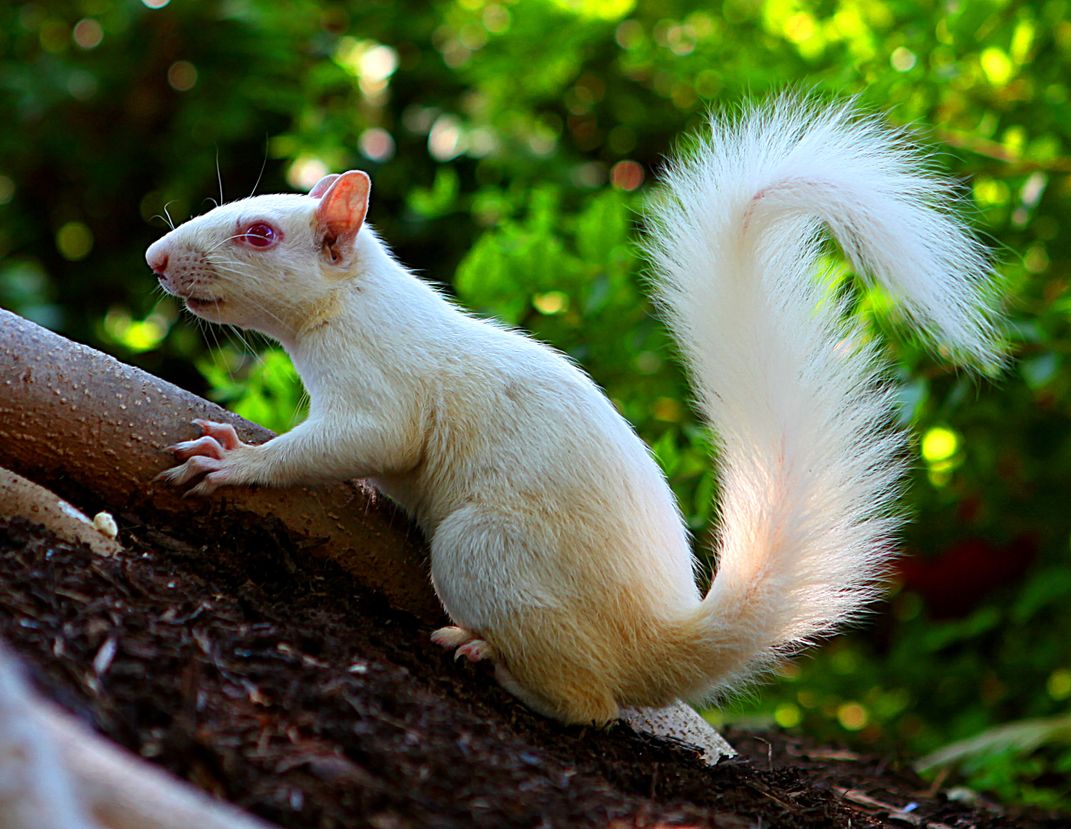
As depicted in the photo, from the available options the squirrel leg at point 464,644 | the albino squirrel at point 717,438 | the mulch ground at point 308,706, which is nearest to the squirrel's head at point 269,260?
the albino squirrel at point 717,438

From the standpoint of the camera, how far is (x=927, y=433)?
408 centimetres

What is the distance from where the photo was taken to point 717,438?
2.64 meters

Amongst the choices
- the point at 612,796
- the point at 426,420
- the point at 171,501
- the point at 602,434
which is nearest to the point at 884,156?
the point at 602,434

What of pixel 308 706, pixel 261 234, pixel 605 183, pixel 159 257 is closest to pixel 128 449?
pixel 159 257

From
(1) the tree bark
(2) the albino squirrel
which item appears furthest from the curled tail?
(1) the tree bark

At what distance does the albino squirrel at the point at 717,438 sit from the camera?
2447 millimetres

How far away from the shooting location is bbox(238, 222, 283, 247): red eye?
282 cm

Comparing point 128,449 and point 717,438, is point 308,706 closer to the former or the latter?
point 128,449

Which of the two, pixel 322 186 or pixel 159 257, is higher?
pixel 322 186

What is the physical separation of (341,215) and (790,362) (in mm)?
1154

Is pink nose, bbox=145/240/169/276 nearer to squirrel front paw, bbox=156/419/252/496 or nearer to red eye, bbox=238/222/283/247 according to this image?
red eye, bbox=238/222/283/247

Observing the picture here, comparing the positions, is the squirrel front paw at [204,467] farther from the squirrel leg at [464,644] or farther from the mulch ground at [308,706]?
the squirrel leg at [464,644]

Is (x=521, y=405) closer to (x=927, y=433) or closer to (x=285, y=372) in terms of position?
(x=285, y=372)

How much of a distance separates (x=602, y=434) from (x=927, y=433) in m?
1.93
